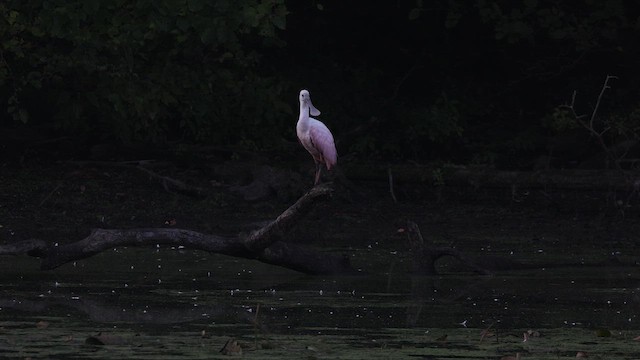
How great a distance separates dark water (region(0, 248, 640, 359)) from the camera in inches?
269

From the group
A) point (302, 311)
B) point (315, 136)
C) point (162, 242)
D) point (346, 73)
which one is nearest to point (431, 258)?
point (162, 242)

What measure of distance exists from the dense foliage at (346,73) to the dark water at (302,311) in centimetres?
262

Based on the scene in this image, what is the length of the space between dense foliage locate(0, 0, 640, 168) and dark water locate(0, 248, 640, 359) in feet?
8.61

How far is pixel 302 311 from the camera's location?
8180mm

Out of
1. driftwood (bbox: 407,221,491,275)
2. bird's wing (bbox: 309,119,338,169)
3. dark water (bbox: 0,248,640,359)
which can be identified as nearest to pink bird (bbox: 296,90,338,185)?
bird's wing (bbox: 309,119,338,169)

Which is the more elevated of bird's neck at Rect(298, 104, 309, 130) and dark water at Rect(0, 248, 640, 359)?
bird's neck at Rect(298, 104, 309, 130)

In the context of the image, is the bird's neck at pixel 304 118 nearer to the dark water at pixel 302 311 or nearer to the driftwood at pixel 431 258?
the dark water at pixel 302 311

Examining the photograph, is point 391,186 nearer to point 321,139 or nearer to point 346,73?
point 321,139

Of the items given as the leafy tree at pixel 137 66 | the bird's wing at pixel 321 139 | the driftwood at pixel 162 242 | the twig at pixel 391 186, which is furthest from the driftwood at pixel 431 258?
the twig at pixel 391 186

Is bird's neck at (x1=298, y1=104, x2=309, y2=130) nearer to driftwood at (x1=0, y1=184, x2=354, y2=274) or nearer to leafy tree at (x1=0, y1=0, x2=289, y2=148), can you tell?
leafy tree at (x1=0, y1=0, x2=289, y2=148)

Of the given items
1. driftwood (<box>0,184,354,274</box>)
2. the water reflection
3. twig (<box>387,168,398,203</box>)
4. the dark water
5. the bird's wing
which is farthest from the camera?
twig (<box>387,168,398,203</box>)

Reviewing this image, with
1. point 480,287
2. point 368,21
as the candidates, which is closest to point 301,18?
point 368,21

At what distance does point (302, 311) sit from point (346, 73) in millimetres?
8725

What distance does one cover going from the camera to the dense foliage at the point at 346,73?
508 inches
